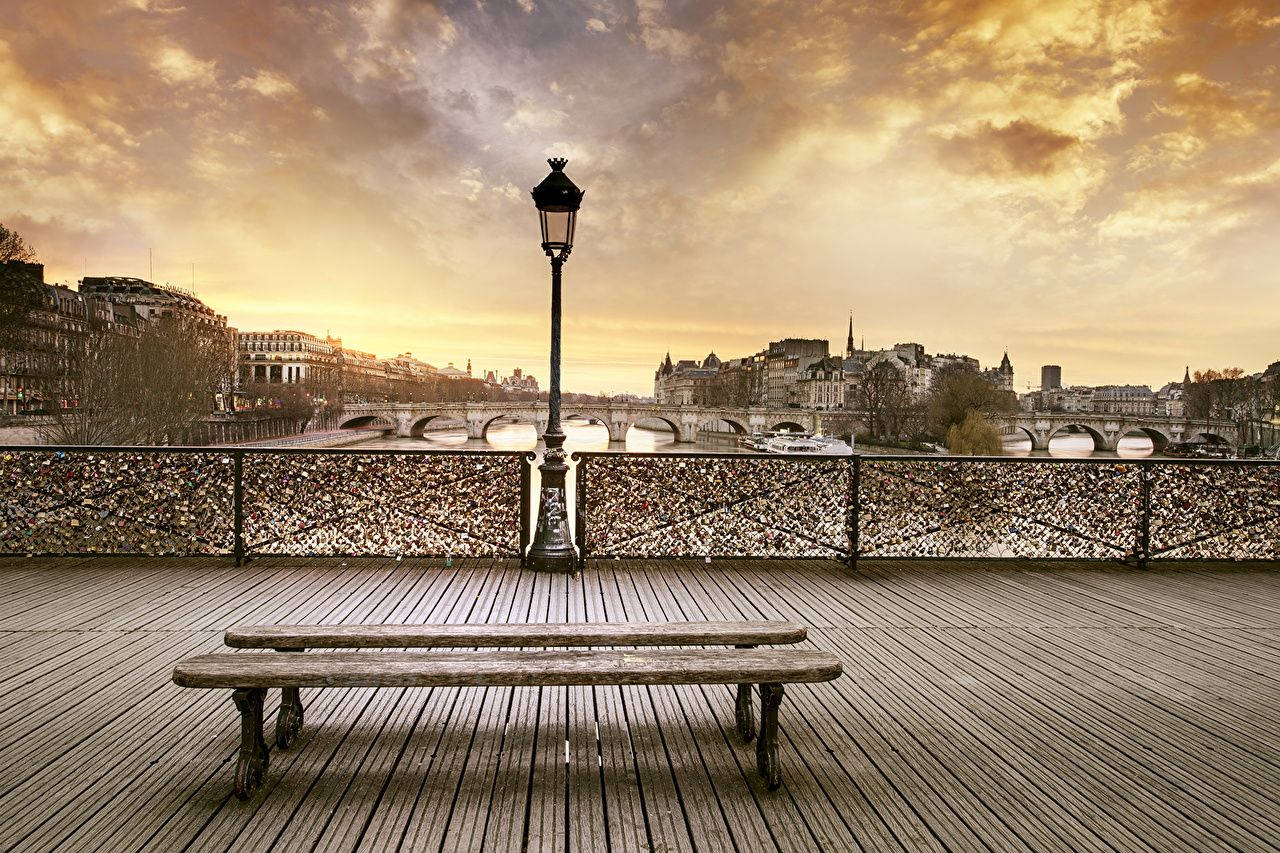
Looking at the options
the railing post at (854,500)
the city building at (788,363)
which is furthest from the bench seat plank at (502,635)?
the city building at (788,363)

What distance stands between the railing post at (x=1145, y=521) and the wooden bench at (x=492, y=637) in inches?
243

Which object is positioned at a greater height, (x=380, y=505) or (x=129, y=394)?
(x=129, y=394)

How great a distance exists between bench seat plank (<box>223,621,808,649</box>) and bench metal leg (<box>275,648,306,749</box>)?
12cm

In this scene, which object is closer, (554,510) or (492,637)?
(492,637)

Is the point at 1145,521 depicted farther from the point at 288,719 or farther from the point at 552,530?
the point at 288,719

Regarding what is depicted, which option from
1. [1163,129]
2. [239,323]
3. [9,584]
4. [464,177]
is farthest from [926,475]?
[239,323]

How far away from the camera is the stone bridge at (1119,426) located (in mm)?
61906

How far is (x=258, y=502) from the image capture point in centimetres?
641

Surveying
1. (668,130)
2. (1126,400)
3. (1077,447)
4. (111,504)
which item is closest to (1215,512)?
(111,504)

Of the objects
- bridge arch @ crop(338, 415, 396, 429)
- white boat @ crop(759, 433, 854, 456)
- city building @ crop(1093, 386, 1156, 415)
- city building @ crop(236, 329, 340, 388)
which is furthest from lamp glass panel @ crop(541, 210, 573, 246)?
city building @ crop(1093, 386, 1156, 415)

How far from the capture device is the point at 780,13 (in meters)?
14.3

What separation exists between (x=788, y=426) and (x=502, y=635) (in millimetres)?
72888

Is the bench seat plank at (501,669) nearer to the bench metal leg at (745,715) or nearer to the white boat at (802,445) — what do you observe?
the bench metal leg at (745,715)

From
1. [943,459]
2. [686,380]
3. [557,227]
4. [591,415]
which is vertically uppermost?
[686,380]
